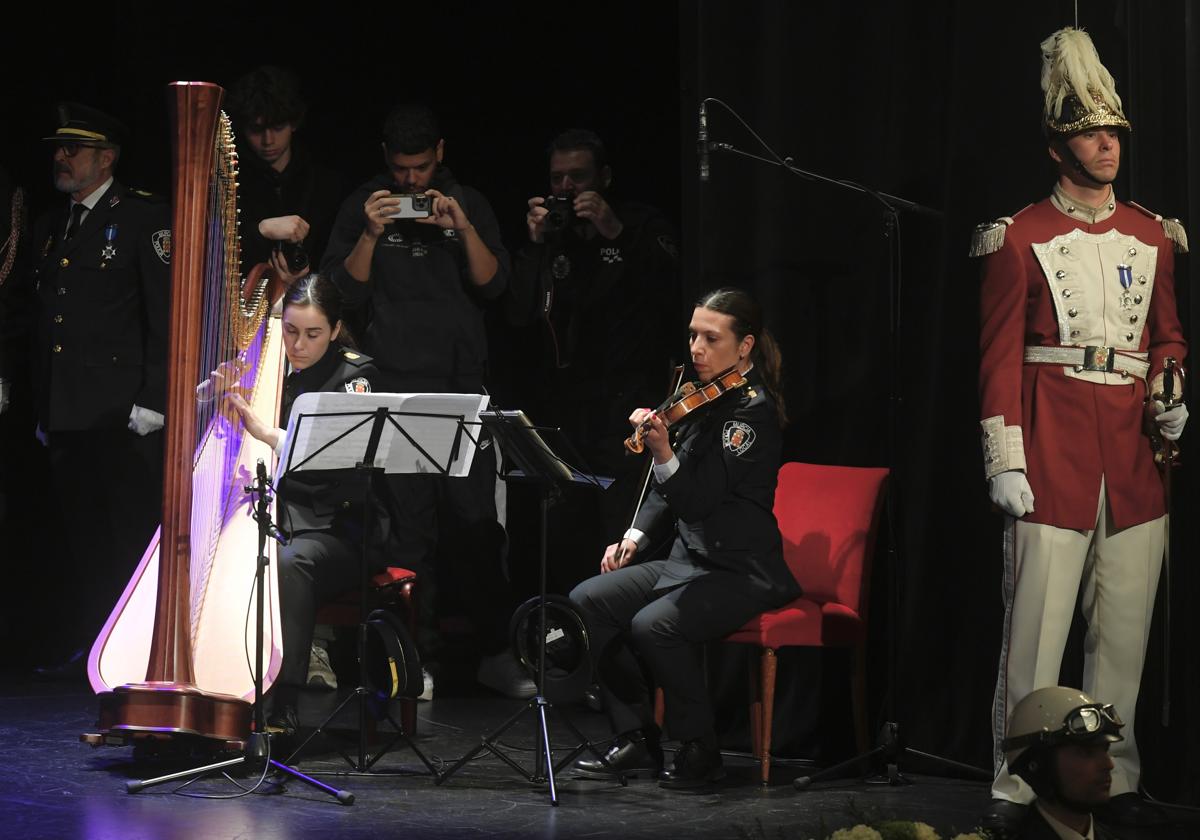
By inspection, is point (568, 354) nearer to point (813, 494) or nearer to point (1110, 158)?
point (813, 494)

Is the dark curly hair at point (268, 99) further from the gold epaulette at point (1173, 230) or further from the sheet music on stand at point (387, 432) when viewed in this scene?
the gold epaulette at point (1173, 230)

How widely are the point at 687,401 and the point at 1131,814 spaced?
1624mm

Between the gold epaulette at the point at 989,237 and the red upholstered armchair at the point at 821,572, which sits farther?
the red upholstered armchair at the point at 821,572

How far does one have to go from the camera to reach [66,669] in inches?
260

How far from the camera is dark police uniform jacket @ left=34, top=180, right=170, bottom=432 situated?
6375 millimetres

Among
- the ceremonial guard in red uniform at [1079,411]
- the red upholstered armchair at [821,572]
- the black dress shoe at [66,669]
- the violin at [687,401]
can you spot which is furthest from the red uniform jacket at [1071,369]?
the black dress shoe at [66,669]

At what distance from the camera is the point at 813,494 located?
549 centimetres

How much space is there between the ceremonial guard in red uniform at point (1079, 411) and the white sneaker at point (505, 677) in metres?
2.23

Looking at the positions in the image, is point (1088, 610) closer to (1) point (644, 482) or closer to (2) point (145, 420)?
(1) point (644, 482)

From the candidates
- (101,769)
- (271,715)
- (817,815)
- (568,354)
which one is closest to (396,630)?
(271,715)

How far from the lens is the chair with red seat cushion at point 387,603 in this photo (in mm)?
5363

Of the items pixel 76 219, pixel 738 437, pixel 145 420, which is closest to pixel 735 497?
pixel 738 437

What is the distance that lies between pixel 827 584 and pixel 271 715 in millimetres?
1779

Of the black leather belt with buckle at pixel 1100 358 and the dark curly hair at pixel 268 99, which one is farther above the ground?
the dark curly hair at pixel 268 99
